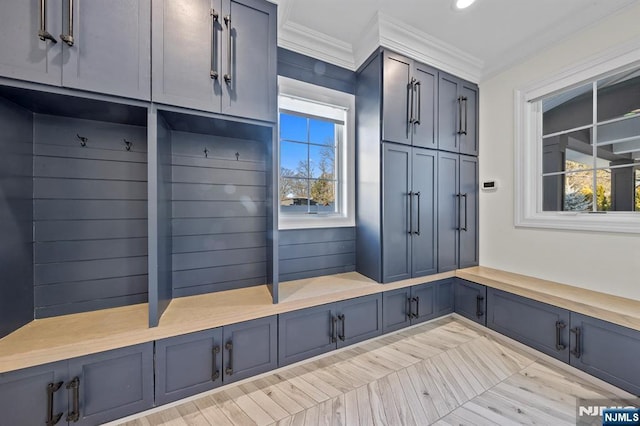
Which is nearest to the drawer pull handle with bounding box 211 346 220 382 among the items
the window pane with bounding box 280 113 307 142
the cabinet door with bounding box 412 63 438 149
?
the window pane with bounding box 280 113 307 142

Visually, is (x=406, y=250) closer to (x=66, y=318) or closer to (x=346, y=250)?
(x=346, y=250)

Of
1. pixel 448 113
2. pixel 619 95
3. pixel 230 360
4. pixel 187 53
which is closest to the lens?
pixel 187 53

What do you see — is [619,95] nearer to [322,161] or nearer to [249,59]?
[322,161]

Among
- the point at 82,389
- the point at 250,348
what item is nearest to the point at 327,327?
the point at 250,348

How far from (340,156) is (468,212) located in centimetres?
154

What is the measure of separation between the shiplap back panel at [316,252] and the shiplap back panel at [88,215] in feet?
3.49

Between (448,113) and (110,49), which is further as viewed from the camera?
(448,113)

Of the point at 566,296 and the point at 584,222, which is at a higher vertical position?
the point at 584,222

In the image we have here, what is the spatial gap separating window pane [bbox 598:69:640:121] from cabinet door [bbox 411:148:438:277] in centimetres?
127

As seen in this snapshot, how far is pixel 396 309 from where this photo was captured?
2250mm

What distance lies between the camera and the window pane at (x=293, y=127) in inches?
90.8

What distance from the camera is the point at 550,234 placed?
2.26 meters

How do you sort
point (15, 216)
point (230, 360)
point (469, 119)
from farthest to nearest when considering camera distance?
point (469, 119) < point (230, 360) < point (15, 216)

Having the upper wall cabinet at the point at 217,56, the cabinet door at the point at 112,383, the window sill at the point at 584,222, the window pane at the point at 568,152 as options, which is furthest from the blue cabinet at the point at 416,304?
the upper wall cabinet at the point at 217,56
